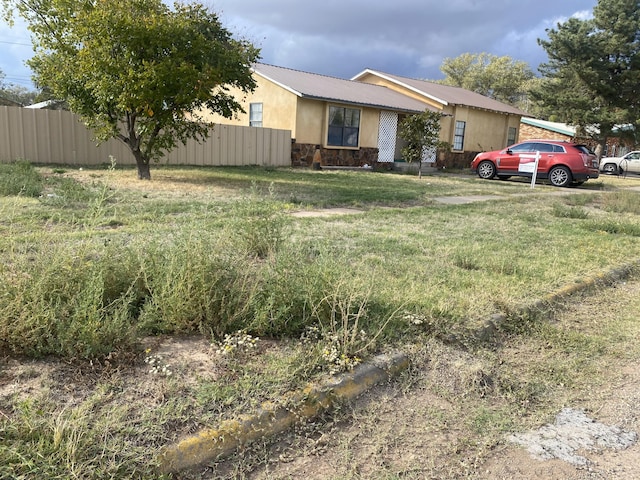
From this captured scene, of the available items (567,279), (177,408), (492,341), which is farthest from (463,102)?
(177,408)

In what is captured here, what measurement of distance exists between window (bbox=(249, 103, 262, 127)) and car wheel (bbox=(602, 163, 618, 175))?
2101 cm

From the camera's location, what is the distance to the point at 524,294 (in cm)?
473

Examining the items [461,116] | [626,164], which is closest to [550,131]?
[626,164]

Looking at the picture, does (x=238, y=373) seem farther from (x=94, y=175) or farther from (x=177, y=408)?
(x=94, y=175)

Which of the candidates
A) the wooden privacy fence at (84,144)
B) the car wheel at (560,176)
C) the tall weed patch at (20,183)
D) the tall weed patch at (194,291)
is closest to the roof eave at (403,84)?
the car wheel at (560,176)

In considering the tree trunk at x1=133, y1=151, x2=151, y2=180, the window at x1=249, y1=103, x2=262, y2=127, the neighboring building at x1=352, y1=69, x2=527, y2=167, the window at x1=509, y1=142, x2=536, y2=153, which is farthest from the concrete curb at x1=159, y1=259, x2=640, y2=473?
the neighboring building at x1=352, y1=69, x2=527, y2=167

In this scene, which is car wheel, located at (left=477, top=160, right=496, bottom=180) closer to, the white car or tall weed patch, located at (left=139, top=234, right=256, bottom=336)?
the white car

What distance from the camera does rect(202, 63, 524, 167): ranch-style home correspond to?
65.8ft

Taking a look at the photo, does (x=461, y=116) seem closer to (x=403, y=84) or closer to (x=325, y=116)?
(x=403, y=84)

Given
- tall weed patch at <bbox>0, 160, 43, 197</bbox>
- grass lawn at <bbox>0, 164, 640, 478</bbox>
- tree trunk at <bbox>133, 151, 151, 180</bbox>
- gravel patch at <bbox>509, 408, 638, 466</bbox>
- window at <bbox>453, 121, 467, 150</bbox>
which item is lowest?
gravel patch at <bbox>509, 408, 638, 466</bbox>

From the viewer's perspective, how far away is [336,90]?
71.5ft

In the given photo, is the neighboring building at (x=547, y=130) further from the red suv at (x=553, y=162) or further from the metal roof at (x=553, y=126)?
the red suv at (x=553, y=162)

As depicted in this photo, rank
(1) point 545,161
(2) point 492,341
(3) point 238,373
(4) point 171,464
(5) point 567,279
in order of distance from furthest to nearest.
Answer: (1) point 545,161
(5) point 567,279
(2) point 492,341
(3) point 238,373
(4) point 171,464

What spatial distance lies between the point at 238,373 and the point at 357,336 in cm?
88
